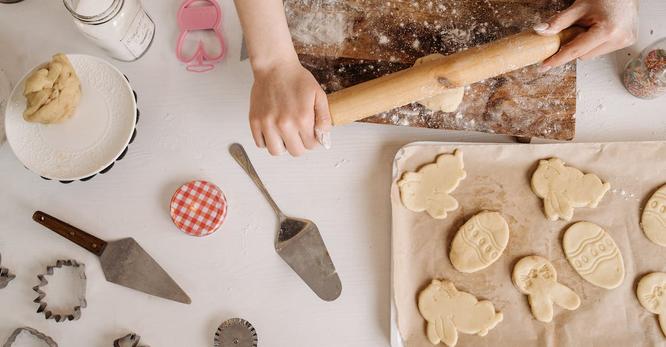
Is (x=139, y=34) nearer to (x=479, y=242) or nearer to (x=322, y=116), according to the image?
(x=322, y=116)

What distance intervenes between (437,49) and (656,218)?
1.61 feet

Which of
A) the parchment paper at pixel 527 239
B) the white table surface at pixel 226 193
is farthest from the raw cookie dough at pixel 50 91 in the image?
the parchment paper at pixel 527 239

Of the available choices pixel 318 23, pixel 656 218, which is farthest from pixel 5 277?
pixel 656 218

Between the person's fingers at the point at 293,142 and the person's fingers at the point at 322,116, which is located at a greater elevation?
the person's fingers at the point at 322,116

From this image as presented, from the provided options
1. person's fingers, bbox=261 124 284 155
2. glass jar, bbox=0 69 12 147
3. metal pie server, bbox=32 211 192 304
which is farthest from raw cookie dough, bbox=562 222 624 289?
glass jar, bbox=0 69 12 147

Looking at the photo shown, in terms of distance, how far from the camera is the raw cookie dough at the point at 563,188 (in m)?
0.94

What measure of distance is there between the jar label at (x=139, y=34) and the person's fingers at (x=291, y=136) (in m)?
0.33

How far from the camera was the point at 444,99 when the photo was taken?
0.94 m

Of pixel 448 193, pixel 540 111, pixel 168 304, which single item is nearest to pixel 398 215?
pixel 448 193

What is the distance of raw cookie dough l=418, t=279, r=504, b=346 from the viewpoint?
0.92 meters

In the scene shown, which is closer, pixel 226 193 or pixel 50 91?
pixel 50 91

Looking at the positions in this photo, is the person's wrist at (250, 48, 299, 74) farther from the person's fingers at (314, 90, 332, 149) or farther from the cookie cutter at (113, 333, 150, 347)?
the cookie cutter at (113, 333, 150, 347)

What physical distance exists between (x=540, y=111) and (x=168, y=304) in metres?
0.76

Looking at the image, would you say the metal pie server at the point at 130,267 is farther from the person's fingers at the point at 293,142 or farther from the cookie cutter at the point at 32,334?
the person's fingers at the point at 293,142
